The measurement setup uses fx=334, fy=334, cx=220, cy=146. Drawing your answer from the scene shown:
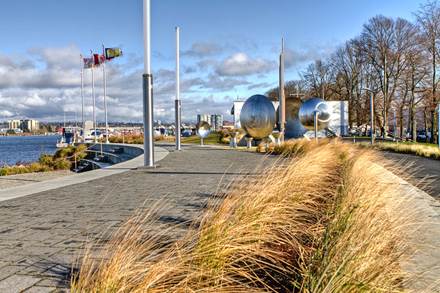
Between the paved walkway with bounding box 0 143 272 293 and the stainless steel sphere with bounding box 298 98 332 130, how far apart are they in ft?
48.1

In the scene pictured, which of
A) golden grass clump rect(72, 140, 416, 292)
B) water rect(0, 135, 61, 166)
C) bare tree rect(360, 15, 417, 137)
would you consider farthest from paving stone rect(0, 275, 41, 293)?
bare tree rect(360, 15, 417, 137)

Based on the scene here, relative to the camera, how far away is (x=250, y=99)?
2117 centimetres

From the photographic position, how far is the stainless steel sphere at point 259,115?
67.3 ft

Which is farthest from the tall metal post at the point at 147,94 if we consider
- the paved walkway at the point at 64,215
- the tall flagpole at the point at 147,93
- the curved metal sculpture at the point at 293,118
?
the curved metal sculpture at the point at 293,118

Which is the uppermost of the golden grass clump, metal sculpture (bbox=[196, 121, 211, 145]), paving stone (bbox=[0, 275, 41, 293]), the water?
metal sculpture (bbox=[196, 121, 211, 145])

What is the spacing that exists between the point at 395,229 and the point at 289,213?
3.64 ft

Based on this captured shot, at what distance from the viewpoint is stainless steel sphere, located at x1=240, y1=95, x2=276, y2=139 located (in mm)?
20500

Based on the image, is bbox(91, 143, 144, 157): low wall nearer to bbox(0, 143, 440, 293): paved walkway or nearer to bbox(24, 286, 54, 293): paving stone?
bbox(0, 143, 440, 293): paved walkway

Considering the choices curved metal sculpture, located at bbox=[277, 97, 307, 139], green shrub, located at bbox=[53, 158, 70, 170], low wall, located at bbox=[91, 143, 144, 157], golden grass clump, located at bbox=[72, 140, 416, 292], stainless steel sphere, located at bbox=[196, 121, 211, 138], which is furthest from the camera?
stainless steel sphere, located at bbox=[196, 121, 211, 138]

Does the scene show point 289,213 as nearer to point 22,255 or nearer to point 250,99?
point 22,255

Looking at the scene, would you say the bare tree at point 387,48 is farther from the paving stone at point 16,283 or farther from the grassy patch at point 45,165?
the paving stone at point 16,283

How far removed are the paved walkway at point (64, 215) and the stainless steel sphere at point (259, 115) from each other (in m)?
12.0

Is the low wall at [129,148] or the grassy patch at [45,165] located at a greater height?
the low wall at [129,148]

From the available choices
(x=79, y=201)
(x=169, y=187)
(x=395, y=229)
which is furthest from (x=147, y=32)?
(x=395, y=229)
